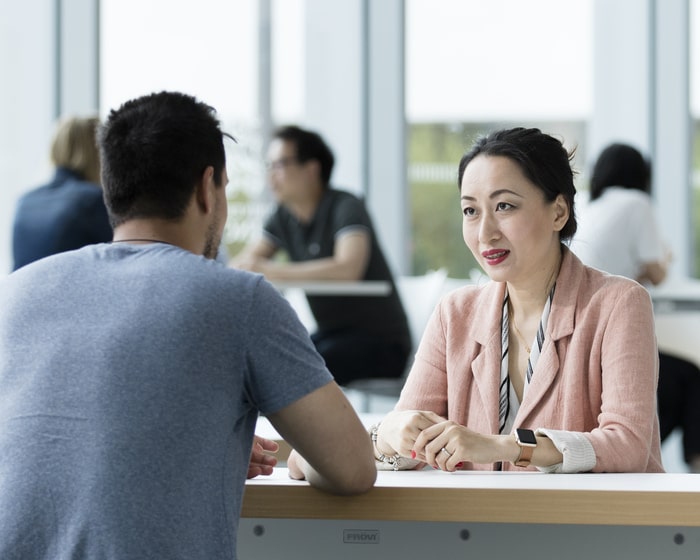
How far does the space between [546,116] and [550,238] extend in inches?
172

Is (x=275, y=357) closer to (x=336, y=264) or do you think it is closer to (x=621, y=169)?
(x=336, y=264)

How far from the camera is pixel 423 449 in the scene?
1.62 m

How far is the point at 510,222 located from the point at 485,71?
14.3 feet

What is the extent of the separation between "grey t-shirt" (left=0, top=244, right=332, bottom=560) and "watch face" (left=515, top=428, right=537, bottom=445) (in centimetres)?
40

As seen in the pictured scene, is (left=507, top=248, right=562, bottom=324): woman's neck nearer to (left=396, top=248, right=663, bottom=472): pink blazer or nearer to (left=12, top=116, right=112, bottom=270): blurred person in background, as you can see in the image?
(left=396, top=248, right=663, bottom=472): pink blazer

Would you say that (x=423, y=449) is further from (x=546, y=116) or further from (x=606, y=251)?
(x=546, y=116)

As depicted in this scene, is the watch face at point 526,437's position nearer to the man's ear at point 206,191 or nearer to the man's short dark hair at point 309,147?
the man's ear at point 206,191

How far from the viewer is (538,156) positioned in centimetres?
190

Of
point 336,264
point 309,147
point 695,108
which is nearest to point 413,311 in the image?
point 336,264

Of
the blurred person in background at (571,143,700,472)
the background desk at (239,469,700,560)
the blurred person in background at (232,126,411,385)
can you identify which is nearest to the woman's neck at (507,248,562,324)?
the background desk at (239,469,700,560)

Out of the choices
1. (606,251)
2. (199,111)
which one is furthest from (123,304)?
(606,251)

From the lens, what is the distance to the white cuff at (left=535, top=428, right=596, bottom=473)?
1.60m

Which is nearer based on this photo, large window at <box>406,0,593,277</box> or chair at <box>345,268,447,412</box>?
chair at <box>345,268,447,412</box>

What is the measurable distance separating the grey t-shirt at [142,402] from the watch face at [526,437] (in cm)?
40
